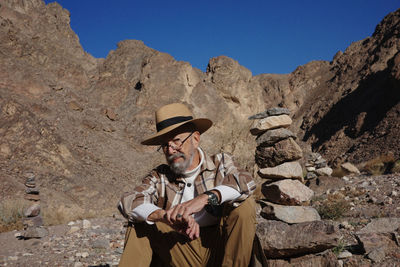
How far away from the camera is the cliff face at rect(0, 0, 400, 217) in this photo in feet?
41.4

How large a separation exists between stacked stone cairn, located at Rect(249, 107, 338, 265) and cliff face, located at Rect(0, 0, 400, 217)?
838 cm

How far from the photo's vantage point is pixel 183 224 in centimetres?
229

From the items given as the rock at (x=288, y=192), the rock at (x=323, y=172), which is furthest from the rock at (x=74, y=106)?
the rock at (x=288, y=192)

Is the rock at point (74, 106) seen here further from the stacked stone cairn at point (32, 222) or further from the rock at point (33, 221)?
the rock at point (33, 221)

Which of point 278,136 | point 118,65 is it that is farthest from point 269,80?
point 278,136

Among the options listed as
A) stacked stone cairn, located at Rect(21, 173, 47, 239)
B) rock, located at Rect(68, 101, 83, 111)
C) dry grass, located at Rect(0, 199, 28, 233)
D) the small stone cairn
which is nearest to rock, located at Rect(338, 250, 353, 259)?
the small stone cairn

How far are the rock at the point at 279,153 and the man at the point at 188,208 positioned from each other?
5.62 feet

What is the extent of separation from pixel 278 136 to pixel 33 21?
A: 73.9ft

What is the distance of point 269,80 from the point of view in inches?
2093

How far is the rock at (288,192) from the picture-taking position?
4.10m

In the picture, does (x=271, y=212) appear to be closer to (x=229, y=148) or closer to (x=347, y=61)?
(x=229, y=148)

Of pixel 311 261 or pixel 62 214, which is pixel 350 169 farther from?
pixel 62 214

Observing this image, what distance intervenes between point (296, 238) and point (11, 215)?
7429mm

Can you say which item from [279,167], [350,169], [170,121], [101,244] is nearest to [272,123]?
[279,167]
